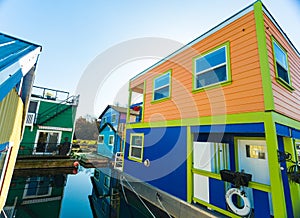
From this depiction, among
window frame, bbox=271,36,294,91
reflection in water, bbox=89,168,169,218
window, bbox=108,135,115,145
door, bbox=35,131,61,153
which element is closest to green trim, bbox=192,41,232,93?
window frame, bbox=271,36,294,91

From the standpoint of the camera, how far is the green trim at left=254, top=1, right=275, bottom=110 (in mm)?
3280

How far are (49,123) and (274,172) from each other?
52.9 ft

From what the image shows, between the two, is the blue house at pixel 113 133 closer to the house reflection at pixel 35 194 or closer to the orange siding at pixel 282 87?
the house reflection at pixel 35 194

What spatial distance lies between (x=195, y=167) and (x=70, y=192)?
20.8 feet

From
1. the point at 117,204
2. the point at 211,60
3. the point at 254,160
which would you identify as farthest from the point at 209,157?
the point at 117,204

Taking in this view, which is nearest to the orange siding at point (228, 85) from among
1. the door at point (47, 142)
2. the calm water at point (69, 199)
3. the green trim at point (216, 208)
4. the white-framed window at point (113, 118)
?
the green trim at point (216, 208)

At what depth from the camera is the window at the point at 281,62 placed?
4.02 metres

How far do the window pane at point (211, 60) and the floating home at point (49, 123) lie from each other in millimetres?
13024

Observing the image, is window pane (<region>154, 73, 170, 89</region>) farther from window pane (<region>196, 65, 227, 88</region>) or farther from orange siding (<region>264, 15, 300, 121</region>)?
orange siding (<region>264, 15, 300, 121</region>)

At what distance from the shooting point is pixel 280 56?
4.26m

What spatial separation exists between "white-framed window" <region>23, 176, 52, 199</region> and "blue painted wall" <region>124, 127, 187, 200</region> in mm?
4428

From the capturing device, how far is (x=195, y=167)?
492cm

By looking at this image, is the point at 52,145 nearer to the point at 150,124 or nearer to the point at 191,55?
the point at 150,124

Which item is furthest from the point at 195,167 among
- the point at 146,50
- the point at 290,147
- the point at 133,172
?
the point at 146,50
